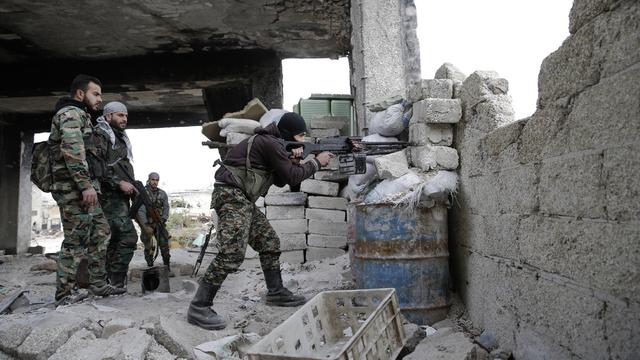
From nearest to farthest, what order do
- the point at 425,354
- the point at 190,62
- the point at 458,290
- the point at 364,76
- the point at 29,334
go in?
the point at 425,354 < the point at 29,334 < the point at 458,290 < the point at 364,76 < the point at 190,62

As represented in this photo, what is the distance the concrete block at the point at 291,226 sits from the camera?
591 centimetres

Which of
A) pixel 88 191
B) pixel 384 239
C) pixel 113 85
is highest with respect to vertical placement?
pixel 113 85

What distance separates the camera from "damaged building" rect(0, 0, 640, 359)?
1663 millimetres

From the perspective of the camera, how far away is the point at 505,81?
9.85 feet

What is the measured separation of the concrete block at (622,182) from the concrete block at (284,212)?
4552 mm

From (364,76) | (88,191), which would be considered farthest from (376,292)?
(364,76)

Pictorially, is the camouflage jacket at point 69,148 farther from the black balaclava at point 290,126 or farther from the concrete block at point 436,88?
the concrete block at point 436,88

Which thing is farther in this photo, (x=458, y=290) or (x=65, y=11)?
(x=65, y=11)

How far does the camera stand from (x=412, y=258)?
315 cm

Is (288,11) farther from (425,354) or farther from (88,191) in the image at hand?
(425,354)

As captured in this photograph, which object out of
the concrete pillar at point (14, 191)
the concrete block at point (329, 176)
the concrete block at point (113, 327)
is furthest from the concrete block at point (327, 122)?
the concrete pillar at point (14, 191)

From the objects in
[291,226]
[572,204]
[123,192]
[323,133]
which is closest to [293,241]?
[291,226]

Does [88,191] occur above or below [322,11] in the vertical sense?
below

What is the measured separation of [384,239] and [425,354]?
2.94 feet
